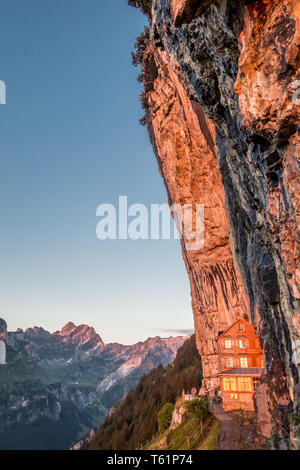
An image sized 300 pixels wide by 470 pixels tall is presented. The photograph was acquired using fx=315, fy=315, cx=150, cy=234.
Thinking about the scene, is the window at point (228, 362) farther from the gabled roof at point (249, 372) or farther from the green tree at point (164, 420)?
the green tree at point (164, 420)

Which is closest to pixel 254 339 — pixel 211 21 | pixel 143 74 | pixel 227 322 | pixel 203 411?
pixel 227 322

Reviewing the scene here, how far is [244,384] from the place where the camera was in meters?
31.8

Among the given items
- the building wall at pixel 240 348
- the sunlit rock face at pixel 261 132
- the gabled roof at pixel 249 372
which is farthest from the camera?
the building wall at pixel 240 348

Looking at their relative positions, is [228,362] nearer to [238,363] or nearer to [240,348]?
[238,363]

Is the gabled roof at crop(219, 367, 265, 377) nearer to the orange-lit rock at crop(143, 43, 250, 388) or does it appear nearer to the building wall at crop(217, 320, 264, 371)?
the building wall at crop(217, 320, 264, 371)

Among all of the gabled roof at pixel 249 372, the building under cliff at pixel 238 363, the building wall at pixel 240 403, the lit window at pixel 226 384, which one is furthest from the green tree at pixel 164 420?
the gabled roof at pixel 249 372

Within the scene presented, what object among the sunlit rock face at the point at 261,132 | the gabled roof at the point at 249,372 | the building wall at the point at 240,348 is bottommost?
the gabled roof at the point at 249,372

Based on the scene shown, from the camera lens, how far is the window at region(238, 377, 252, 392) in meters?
31.5

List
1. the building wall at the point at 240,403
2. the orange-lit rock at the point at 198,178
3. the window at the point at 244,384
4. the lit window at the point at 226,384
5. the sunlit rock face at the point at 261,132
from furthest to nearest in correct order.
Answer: the orange-lit rock at the point at 198,178 → the lit window at the point at 226,384 → the window at the point at 244,384 → the building wall at the point at 240,403 → the sunlit rock face at the point at 261,132

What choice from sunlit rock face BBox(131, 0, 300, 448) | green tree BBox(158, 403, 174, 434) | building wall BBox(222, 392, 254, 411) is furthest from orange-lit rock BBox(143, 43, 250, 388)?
sunlit rock face BBox(131, 0, 300, 448)

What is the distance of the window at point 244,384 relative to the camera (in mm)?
31472

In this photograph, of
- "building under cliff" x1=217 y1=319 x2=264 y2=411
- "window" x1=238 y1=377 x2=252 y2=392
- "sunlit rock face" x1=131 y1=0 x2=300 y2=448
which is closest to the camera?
"sunlit rock face" x1=131 y1=0 x2=300 y2=448

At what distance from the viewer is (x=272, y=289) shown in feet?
63.0

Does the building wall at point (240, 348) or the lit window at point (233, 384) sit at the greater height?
the building wall at point (240, 348)
